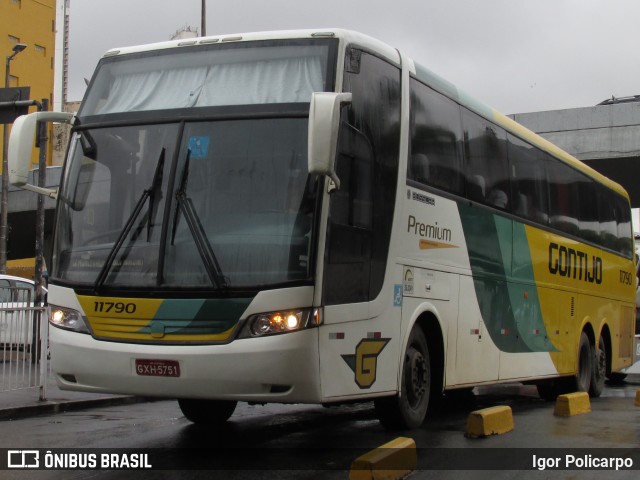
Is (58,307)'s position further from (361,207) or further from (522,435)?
(522,435)

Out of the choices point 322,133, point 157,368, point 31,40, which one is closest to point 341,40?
point 322,133

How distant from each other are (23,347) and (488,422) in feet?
19.9

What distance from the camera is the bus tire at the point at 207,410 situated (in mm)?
9531

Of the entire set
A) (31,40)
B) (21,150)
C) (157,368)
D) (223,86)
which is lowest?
(157,368)

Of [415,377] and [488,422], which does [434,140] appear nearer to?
[415,377]

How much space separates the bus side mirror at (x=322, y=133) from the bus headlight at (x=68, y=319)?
235 centimetres

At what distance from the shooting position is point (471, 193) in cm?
1041

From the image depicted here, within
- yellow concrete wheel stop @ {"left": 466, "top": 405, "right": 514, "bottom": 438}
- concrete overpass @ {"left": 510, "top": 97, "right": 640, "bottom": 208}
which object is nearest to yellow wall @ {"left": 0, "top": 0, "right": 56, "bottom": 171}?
concrete overpass @ {"left": 510, "top": 97, "right": 640, "bottom": 208}

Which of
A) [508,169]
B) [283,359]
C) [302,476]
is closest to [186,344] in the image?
[283,359]

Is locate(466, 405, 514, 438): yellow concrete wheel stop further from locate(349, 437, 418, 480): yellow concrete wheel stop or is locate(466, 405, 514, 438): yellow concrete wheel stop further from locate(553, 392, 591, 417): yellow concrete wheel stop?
locate(553, 392, 591, 417): yellow concrete wheel stop

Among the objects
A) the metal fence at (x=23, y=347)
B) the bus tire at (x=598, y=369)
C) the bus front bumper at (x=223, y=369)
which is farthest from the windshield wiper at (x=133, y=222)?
the bus tire at (x=598, y=369)

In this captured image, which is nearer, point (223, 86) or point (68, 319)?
point (68, 319)

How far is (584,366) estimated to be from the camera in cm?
1499

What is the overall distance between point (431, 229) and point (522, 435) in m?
2.32
